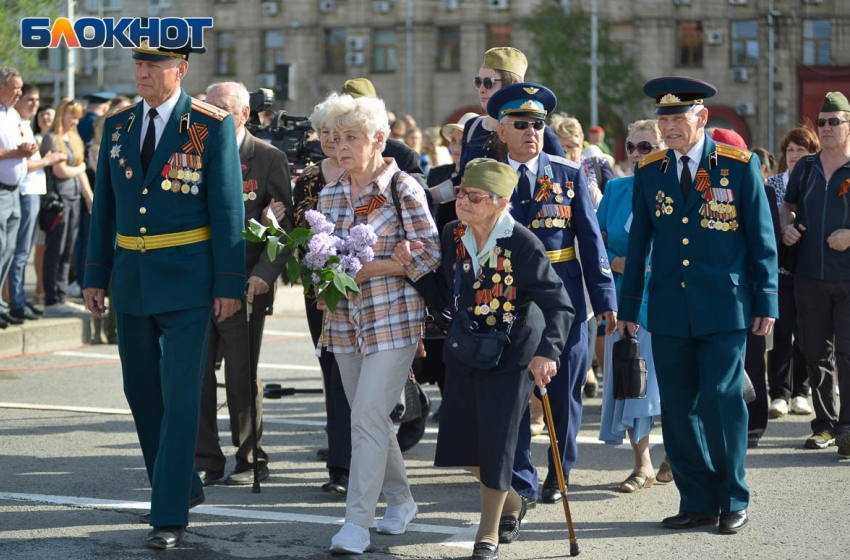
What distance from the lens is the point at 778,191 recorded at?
10281mm

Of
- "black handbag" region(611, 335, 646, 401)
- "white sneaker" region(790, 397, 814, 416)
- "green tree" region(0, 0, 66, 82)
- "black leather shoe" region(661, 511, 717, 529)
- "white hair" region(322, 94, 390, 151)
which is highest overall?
"green tree" region(0, 0, 66, 82)

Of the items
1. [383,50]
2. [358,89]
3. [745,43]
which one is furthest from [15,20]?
[745,43]

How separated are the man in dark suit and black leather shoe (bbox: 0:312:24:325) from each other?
5.35 metres

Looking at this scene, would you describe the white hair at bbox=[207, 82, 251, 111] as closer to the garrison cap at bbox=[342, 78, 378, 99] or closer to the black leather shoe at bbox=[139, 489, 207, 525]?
the garrison cap at bbox=[342, 78, 378, 99]

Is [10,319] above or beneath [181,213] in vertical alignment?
beneath

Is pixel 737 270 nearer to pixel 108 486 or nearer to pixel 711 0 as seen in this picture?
pixel 108 486

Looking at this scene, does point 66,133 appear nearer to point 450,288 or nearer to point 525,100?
point 525,100

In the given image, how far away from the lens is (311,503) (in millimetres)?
7242

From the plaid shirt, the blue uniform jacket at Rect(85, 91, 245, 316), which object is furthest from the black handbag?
the blue uniform jacket at Rect(85, 91, 245, 316)

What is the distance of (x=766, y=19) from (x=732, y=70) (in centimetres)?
217

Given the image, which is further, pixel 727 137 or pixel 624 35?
pixel 624 35

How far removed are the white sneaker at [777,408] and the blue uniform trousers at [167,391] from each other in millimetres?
5311

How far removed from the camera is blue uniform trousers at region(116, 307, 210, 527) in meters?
6.16

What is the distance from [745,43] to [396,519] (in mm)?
44263
